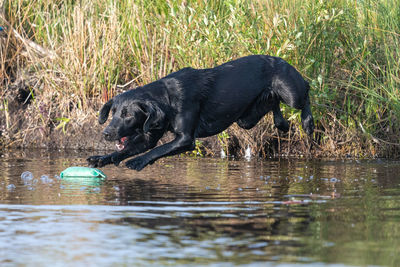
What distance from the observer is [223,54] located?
838 cm

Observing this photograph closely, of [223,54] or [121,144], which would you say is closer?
[121,144]

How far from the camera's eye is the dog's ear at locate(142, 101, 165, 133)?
6.36 meters

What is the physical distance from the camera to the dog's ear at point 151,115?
6.36 meters

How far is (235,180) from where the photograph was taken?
20.6ft

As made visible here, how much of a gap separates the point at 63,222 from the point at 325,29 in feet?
16.0

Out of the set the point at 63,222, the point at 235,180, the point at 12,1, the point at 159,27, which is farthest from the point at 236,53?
the point at 63,222

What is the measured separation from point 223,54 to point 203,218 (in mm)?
4339

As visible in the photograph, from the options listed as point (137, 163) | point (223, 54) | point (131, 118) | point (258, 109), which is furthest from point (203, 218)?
point (223, 54)

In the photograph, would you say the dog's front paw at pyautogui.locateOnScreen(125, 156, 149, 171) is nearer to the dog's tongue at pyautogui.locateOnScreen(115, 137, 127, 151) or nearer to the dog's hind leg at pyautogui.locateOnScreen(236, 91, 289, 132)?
the dog's tongue at pyautogui.locateOnScreen(115, 137, 127, 151)

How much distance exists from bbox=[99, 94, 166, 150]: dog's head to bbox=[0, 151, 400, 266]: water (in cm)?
42

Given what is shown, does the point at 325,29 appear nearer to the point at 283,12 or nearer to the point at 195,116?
the point at 283,12

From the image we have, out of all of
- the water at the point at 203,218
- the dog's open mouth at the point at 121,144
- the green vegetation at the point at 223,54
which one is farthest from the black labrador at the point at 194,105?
the green vegetation at the point at 223,54

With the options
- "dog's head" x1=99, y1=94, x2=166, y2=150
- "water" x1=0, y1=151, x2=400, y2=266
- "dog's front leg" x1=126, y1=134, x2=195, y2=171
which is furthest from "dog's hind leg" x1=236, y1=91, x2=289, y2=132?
"dog's head" x1=99, y1=94, x2=166, y2=150

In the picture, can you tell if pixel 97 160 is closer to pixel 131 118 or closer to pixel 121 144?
pixel 121 144
